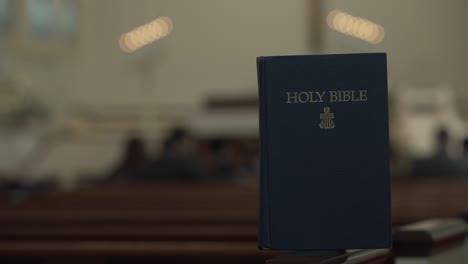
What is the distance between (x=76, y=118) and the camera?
1966 centimetres

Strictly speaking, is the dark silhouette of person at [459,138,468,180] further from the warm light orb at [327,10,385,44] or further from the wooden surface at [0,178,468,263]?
the warm light orb at [327,10,385,44]

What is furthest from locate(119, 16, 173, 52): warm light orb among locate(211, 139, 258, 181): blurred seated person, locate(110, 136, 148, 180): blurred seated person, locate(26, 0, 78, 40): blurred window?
locate(110, 136, 148, 180): blurred seated person

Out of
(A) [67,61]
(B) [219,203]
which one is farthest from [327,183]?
(A) [67,61]

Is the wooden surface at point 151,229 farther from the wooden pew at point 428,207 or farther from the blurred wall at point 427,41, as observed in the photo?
the blurred wall at point 427,41

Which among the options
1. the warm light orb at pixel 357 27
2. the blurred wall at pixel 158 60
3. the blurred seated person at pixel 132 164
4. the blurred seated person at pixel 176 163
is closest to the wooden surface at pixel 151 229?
the blurred seated person at pixel 176 163

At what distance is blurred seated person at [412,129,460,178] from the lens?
10.9m

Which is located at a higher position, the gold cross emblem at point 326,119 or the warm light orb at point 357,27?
the warm light orb at point 357,27

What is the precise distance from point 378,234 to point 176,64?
60.3ft

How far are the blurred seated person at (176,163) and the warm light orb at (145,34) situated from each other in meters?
9.46

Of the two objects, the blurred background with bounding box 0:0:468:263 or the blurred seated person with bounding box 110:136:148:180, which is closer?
the blurred seated person with bounding box 110:136:148:180

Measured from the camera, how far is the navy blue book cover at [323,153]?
203cm

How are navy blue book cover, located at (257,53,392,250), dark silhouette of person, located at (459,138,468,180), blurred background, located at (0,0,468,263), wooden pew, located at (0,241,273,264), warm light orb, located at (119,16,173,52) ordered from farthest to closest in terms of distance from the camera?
1. warm light orb, located at (119,16,173,52)
2. blurred background, located at (0,0,468,263)
3. dark silhouette of person, located at (459,138,468,180)
4. wooden pew, located at (0,241,273,264)
5. navy blue book cover, located at (257,53,392,250)

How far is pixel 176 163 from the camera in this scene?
382 inches

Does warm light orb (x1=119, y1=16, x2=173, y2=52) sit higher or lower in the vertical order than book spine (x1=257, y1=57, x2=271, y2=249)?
higher
